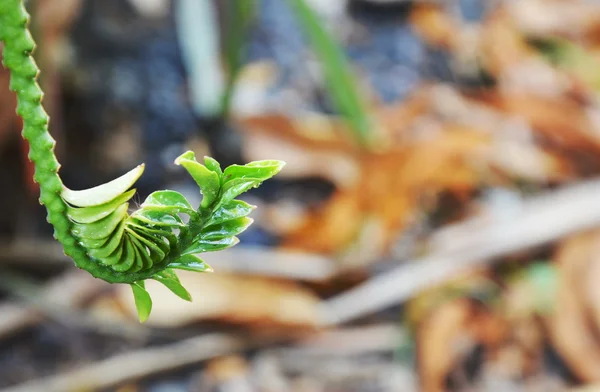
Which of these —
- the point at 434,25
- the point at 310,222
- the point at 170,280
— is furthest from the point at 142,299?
the point at 434,25

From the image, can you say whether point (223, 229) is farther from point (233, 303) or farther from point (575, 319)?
point (575, 319)

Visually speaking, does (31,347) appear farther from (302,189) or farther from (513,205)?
(513,205)

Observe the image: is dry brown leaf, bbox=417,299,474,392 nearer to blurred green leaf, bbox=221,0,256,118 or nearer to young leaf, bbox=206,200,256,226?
blurred green leaf, bbox=221,0,256,118

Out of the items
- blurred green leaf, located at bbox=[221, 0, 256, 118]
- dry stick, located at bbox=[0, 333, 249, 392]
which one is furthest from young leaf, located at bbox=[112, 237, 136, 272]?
blurred green leaf, located at bbox=[221, 0, 256, 118]

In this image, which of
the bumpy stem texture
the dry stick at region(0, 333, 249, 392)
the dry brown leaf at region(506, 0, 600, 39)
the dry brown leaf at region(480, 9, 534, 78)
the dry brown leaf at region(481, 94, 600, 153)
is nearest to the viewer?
the bumpy stem texture

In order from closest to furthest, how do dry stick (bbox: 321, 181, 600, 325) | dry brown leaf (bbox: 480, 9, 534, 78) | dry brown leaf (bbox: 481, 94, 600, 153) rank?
dry stick (bbox: 321, 181, 600, 325) < dry brown leaf (bbox: 481, 94, 600, 153) < dry brown leaf (bbox: 480, 9, 534, 78)

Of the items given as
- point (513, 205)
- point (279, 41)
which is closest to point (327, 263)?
point (513, 205)

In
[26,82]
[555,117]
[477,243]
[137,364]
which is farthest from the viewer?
[555,117]
